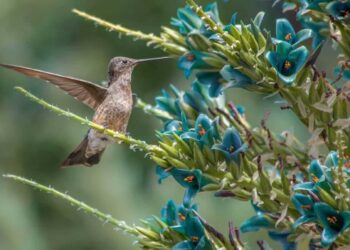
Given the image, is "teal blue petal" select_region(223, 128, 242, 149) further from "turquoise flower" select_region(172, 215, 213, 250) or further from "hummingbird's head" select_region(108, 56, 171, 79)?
"hummingbird's head" select_region(108, 56, 171, 79)

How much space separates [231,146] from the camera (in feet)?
10.7

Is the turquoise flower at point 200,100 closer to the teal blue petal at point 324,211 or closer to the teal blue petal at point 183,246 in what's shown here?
the teal blue petal at point 183,246

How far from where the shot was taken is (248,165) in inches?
131

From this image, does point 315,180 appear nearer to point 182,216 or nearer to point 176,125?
point 182,216

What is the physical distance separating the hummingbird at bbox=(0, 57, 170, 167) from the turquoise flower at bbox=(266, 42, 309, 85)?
1.21 m

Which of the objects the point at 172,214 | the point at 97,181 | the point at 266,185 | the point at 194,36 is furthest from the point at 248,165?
the point at 97,181

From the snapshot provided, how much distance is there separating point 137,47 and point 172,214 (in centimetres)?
637

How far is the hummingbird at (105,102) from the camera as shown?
4.38 meters

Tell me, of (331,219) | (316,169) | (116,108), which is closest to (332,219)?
(331,219)

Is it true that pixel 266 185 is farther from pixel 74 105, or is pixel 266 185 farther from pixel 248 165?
pixel 74 105

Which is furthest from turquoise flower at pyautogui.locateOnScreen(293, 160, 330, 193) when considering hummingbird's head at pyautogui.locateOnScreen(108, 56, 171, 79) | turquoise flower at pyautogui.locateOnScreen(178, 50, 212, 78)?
hummingbird's head at pyautogui.locateOnScreen(108, 56, 171, 79)

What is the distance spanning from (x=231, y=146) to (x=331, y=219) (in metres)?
0.46

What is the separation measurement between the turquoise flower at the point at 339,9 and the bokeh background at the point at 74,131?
4.34m

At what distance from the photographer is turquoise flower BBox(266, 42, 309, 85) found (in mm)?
3199
